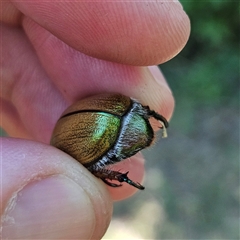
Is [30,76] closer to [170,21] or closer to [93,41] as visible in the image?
[93,41]

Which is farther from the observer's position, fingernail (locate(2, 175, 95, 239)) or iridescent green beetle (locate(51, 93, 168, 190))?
iridescent green beetle (locate(51, 93, 168, 190))

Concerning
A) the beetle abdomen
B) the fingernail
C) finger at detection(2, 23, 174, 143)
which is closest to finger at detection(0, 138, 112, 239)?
the fingernail

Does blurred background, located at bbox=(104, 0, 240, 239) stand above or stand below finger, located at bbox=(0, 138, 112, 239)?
below

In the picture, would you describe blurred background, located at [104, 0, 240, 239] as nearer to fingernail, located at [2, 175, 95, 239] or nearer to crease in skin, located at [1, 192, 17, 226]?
fingernail, located at [2, 175, 95, 239]

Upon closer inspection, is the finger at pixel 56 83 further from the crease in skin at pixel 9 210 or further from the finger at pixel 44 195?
the crease in skin at pixel 9 210

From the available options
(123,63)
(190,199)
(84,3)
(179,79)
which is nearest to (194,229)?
(190,199)

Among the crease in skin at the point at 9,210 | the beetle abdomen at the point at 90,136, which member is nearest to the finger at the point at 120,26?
the beetle abdomen at the point at 90,136

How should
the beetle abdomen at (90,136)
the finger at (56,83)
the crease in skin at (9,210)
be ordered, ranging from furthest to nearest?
the finger at (56,83), the beetle abdomen at (90,136), the crease in skin at (9,210)

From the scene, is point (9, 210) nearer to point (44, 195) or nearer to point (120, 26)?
point (44, 195)
